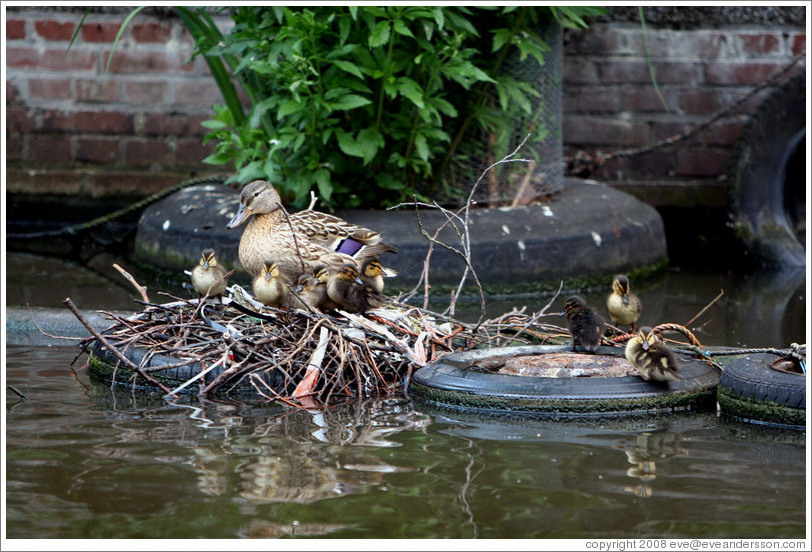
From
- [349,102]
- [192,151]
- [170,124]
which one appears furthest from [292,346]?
[170,124]

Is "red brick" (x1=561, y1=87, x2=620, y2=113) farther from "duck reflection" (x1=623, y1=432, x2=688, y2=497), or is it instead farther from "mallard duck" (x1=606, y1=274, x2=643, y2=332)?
"duck reflection" (x1=623, y1=432, x2=688, y2=497)

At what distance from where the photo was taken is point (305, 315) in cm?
481

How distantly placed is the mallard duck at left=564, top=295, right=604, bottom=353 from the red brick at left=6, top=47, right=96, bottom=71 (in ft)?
20.3

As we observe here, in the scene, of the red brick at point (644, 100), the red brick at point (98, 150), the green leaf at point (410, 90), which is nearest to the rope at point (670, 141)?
the red brick at point (644, 100)

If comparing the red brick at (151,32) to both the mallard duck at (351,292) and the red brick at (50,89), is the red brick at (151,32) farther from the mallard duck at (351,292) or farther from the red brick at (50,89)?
the mallard duck at (351,292)

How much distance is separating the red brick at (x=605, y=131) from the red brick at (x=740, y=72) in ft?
2.34

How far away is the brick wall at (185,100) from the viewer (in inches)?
361

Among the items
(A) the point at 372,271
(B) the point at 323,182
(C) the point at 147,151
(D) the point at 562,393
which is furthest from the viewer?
(C) the point at 147,151

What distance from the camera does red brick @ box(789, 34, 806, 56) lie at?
8.93 meters

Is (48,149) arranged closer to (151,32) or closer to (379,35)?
(151,32)

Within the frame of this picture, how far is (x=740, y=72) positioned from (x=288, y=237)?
4.96 meters

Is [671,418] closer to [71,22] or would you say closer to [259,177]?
[259,177]

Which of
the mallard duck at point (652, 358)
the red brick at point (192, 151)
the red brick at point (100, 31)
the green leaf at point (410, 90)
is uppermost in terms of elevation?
the red brick at point (100, 31)

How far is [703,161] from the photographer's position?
9312mm
